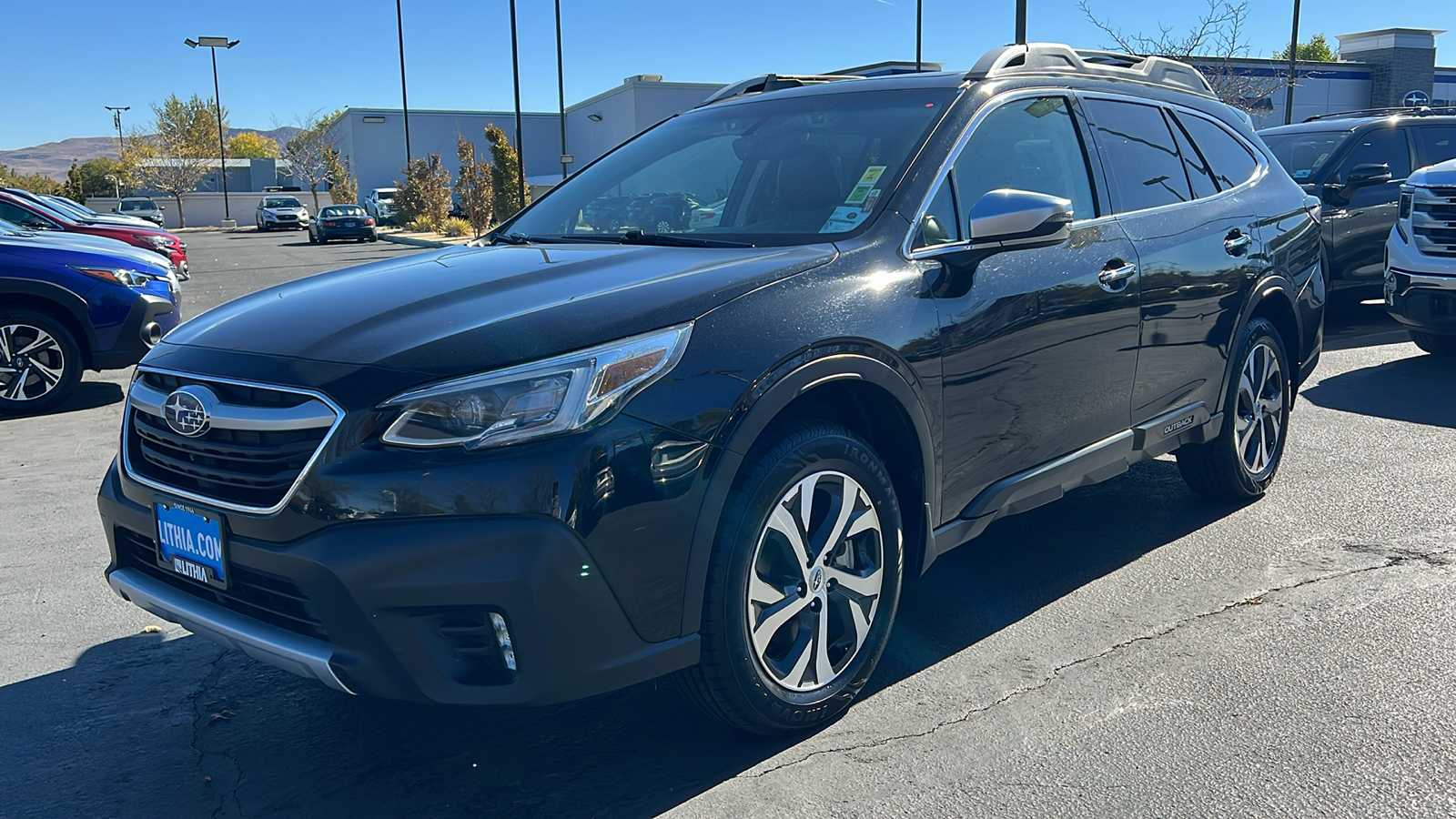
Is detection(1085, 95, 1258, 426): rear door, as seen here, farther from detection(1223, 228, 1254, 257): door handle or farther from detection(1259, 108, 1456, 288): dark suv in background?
detection(1259, 108, 1456, 288): dark suv in background

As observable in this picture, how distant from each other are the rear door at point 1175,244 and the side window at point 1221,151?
2 cm

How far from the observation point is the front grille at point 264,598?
105 inches

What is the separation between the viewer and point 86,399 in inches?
352

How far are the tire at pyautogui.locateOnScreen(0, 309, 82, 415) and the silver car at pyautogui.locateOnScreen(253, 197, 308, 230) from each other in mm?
47561

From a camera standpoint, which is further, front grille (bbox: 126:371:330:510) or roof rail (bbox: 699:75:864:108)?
roof rail (bbox: 699:75:864:108)

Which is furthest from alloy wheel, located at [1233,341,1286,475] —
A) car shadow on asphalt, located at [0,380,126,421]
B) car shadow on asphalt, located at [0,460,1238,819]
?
car shadow on asphalt, located at [0,380,126,421]

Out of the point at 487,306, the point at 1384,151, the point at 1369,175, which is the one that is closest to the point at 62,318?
the point at 487,306

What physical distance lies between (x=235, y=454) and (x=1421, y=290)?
8355 millimetres

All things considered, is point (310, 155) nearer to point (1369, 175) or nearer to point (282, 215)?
point (282, 215)

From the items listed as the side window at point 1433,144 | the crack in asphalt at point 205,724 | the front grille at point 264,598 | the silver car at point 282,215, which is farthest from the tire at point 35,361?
the silver car at point 282,215

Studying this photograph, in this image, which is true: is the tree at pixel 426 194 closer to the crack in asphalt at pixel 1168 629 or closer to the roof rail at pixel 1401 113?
the roof rail at pixel 1401 113

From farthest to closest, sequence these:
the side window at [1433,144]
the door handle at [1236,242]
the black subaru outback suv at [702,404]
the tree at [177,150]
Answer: the tree at [177,150] < the side window at [1433,144] < the door handle at [1236,242] < the black subaru outback suv at [702,404]

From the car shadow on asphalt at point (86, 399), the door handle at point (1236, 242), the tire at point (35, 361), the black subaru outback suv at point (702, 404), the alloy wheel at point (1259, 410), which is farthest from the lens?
the car shadow on asphalt at point (86, 399)

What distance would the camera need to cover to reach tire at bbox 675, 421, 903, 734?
2875 millimetres
